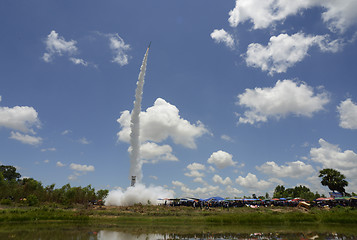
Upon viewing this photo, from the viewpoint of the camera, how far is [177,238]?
2411 cm

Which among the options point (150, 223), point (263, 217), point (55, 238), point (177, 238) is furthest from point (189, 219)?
point (55, 238)

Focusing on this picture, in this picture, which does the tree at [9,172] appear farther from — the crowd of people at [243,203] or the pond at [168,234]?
the pond at [168,234]

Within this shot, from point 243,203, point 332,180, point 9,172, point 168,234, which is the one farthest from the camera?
point 9,172

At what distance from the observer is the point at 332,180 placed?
71.3 meters

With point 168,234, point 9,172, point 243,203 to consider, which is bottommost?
point 168,234

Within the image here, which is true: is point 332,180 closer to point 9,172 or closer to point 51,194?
point 51,194

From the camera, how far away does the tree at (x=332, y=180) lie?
7006cm

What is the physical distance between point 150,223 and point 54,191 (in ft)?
158

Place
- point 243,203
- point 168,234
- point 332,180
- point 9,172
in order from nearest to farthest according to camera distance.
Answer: point 168,234 < point 243,203 < point 332,180 < point 9,172

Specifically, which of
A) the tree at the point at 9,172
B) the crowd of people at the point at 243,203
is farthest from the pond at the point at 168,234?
the tree at the point at 9,172

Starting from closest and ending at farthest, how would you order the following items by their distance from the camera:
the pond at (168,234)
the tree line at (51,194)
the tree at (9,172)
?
the pond at (168,234) < the tree line at (51,194) < the tree at (9,172)

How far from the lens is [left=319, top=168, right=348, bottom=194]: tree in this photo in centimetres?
7006

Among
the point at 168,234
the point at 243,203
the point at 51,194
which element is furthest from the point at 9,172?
the point at 168,234

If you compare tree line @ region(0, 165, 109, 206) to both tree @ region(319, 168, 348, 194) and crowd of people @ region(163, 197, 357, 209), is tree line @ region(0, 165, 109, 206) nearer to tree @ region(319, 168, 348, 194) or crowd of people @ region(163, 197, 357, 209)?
crowd of people @ region(163, 197, 357, 209)
